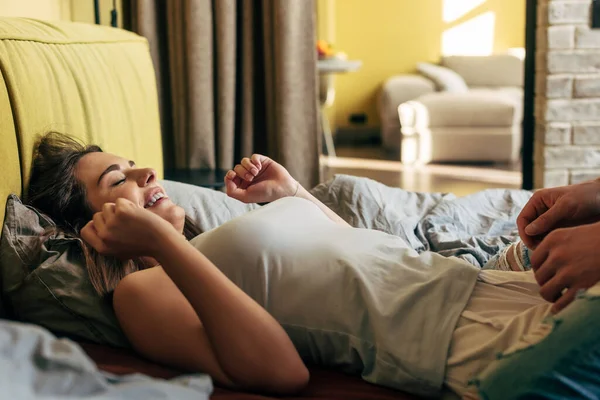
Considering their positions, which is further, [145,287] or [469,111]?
[469,111]

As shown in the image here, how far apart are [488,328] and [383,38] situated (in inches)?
241

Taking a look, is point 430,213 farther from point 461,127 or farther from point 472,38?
point 472,38

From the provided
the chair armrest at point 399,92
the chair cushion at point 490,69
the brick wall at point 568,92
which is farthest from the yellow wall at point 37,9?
the chair cushion at point 490,69

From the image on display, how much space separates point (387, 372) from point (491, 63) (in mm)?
5905

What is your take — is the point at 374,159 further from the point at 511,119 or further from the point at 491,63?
the point at 491,63

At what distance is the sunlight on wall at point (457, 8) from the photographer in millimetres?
6871

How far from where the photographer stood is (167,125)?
10.2 ft

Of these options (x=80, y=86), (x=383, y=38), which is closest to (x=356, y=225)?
(x=80, y=86)

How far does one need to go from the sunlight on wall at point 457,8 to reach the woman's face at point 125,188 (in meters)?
5.95

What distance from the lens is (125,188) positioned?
1.39 meters

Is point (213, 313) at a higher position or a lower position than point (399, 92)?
lower

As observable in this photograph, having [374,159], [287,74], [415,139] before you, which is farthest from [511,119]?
[287,74]

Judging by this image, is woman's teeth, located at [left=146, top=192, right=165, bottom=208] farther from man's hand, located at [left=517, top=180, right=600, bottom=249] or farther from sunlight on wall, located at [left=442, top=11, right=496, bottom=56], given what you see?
sunlight on wall, located at [left=442, top=11, right=496, bottom=56]

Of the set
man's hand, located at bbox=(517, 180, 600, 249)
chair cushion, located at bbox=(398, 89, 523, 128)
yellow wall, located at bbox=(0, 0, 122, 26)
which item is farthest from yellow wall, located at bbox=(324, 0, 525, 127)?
man's hand, located at bbox=(517, 180, 600, 249)
